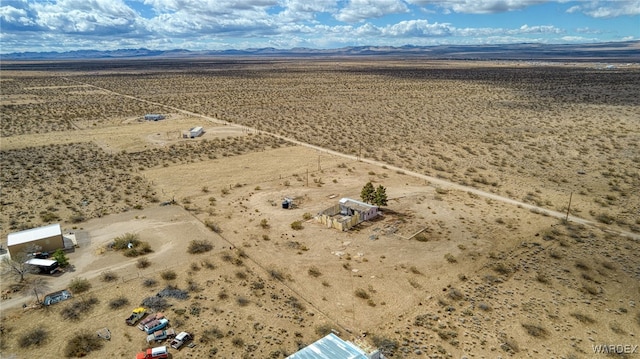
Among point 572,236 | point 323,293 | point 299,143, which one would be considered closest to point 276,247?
point 323,293

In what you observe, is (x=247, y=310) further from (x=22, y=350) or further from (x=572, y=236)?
(x=572, y=236)

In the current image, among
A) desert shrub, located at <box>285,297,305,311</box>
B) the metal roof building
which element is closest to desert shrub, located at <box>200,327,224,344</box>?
desert shrub, located at <box>285,297,305,311</box>

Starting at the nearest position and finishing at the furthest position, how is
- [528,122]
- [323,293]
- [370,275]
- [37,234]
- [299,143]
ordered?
[323,293]
[370,275]
[37,234]
[299,143]
[528,122]

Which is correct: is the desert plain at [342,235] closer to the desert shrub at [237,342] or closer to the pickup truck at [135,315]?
the desert shrub at [237,342]

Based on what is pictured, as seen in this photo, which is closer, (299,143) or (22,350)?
(22,350)

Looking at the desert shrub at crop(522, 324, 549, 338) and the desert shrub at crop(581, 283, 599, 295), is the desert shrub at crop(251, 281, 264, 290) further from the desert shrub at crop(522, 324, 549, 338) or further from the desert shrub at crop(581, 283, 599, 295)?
the desert shrub at crop(581, 283, 599, 295)

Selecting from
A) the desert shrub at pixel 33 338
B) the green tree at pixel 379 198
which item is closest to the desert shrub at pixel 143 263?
the desert shrub at pixel 33 338
